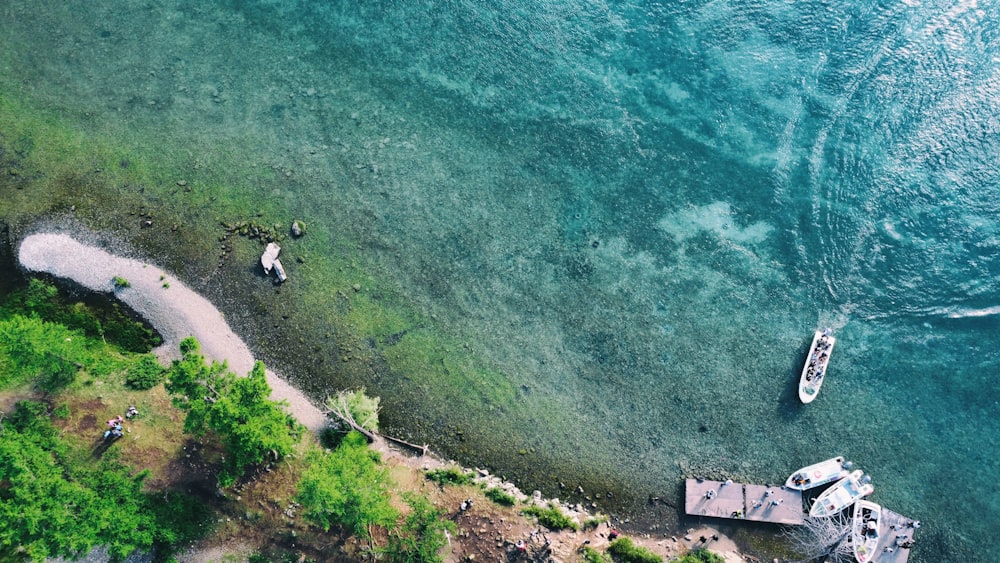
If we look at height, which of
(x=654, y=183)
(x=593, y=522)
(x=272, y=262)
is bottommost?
(x=593, y=522)

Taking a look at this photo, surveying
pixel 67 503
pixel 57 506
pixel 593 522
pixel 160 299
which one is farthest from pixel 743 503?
pixel 160 299

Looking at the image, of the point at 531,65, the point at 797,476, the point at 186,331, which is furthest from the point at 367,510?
the point at 531,65

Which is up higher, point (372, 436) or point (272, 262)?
point (272, 262)

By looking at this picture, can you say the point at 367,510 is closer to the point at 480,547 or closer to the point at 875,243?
the point at 480,547

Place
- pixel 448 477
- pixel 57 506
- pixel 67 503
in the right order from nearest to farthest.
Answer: pixel 57 506
pixel 67 503
pixel 448 477

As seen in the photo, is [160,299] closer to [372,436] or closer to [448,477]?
[372,436]

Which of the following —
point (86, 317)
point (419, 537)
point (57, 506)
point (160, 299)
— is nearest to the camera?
point (57, 506)

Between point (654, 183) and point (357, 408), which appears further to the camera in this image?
point (654, 183)
